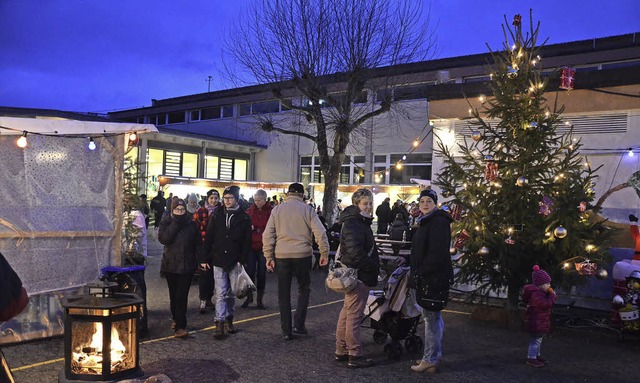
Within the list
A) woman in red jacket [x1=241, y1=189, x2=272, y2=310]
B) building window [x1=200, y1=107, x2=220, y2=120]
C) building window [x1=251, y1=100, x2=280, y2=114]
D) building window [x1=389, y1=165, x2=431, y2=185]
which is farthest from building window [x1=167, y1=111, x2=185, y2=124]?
woman in red jacket [x1=241, y1=189, x2=272, y2=310]

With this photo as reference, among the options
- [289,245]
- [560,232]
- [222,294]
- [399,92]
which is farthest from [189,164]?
[560,232]

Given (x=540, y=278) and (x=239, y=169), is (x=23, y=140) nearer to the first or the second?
(x=540, y=278)

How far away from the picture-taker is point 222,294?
6.95 metres

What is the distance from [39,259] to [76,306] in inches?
88.2

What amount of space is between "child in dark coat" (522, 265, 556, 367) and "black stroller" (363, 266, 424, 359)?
1.25 metres

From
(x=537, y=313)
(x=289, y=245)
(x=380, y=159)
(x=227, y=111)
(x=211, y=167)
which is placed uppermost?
(x=227, y=111)

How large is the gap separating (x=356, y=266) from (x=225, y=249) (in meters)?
1.91

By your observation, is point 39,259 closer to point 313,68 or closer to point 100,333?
point 100,333

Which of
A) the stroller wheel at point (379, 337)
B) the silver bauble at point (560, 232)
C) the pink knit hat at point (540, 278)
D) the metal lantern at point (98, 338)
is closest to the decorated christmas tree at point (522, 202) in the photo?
the silver bauble at point (560, 232)

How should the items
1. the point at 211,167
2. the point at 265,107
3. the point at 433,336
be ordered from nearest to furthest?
the point at 433,336, the point at 211,167, the point at 265,107

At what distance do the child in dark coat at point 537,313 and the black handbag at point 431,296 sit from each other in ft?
3.92

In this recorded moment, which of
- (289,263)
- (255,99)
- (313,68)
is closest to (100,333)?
(289,263)

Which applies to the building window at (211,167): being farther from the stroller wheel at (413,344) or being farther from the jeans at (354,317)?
the jeans at (354,317)

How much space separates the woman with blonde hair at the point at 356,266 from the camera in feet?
19.4
